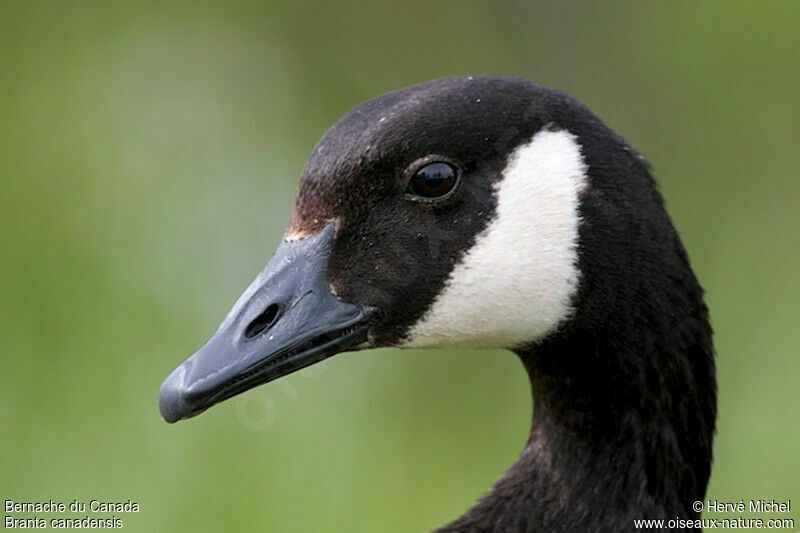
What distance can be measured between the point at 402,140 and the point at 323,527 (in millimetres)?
3012

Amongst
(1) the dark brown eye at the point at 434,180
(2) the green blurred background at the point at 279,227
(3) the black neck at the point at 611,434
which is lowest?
(3) the black neck at the point at 611,434

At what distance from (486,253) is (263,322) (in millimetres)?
547

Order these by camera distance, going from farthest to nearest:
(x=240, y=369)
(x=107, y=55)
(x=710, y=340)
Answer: (x=107, y=55) < (x=710, y=340) < (x=240, y=369)

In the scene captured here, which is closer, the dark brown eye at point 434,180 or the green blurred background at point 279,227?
the dark brown eye at point 434,180

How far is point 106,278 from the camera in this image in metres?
6.80

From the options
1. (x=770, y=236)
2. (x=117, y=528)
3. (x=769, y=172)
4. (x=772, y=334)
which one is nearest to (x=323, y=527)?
(x=117, y=528)

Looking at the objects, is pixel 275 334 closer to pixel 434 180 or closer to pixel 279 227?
pixel 434 180

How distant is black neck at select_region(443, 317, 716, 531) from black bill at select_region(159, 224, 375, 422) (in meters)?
0.51

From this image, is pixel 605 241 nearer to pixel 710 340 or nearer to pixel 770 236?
pixel 710 340

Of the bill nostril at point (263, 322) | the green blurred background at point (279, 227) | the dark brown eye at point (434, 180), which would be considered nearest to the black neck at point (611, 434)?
the dark brown eye at point (434, 180)

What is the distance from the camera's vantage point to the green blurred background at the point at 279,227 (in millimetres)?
5980

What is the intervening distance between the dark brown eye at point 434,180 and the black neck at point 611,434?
1.47 feet

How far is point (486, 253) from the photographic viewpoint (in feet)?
10.4

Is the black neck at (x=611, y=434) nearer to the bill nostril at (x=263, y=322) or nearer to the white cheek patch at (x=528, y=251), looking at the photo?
the white cheek patch at (x=528, y=251)
